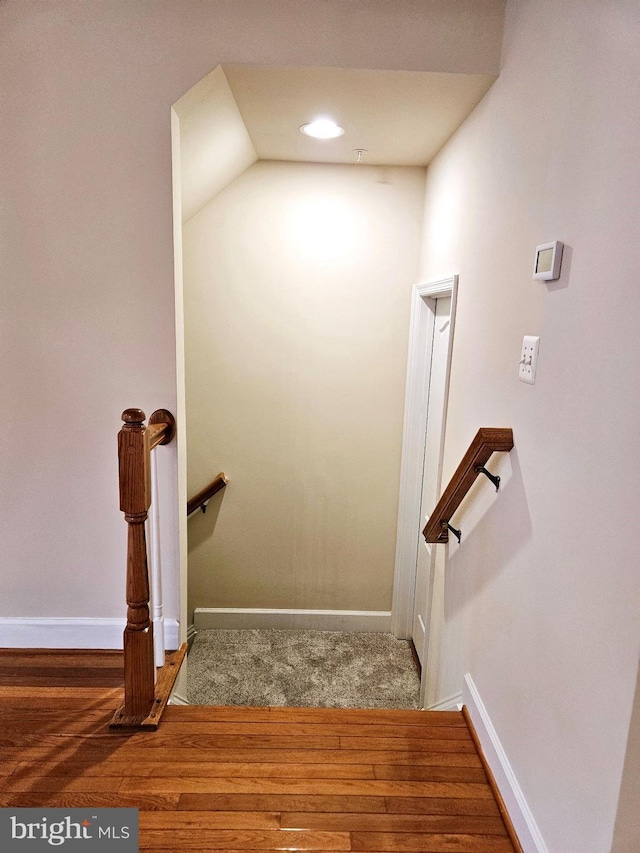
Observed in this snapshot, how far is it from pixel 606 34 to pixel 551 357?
0.64 meters

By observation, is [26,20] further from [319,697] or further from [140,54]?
[319,697]

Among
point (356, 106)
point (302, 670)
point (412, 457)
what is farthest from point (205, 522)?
point (356, 106)

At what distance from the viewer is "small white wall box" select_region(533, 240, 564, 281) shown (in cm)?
122

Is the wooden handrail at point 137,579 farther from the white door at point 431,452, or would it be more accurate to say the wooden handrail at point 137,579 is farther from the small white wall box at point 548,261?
the white door at point 431,452

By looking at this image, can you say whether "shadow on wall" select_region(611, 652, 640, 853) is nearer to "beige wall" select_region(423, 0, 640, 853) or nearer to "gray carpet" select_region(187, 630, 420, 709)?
"beige wall" select_region(423, 0, 640, 853)

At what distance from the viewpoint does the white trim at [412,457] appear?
280 cm

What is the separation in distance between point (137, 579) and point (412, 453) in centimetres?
176

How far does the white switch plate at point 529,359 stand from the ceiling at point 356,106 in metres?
0.97

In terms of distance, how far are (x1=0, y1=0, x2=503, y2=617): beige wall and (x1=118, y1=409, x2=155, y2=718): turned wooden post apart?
0.41m

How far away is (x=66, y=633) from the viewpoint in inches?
81.7

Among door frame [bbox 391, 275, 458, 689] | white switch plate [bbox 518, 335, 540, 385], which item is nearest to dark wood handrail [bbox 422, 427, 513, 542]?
white switch plate [bbox 518, 335, 540, 385]

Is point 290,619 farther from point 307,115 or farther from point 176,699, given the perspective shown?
point 307,115

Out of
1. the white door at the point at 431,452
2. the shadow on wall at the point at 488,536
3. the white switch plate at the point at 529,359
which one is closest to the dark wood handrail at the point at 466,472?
the shadow on wall at the point at 488,536

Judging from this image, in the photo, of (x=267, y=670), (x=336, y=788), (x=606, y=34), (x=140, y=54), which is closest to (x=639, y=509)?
(x=606, y=34)
